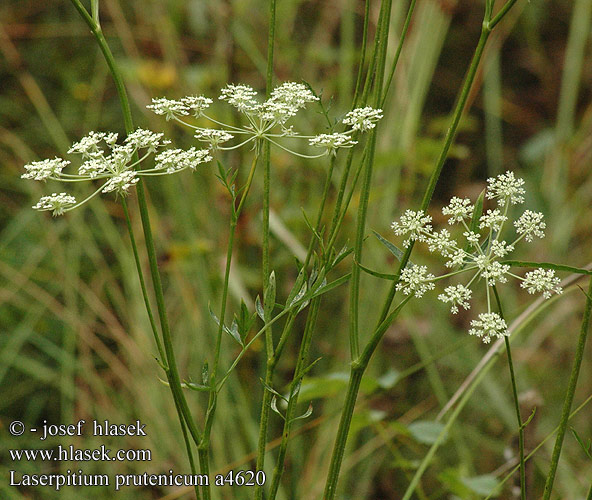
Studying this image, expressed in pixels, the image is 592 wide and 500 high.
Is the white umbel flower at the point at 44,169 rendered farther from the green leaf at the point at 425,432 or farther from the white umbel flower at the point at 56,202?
the green leaf at the point at 425,432

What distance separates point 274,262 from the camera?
74.7 inches

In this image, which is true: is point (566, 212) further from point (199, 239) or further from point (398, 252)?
point (398, 252)

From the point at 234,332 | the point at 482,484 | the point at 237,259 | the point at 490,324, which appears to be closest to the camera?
the point at 490,324

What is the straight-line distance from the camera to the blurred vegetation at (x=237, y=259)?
180 cm

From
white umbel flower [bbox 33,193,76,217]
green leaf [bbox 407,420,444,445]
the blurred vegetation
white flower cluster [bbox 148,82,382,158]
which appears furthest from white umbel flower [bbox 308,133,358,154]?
the blurred vegetation

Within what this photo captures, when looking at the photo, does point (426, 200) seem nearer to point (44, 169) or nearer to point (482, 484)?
point (44, 169)

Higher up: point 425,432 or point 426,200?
point 426,200

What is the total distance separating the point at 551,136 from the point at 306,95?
2.09 m

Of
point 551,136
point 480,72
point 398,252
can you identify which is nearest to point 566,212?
point 551,136

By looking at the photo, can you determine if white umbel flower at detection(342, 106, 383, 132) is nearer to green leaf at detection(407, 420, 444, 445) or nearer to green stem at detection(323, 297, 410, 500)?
green stem at detection(323, 297, 410, 500)

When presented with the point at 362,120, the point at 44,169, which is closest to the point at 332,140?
the point at 362,120

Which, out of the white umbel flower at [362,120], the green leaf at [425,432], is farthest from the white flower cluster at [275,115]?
the green leaf at [425,432]

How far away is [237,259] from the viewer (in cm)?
193

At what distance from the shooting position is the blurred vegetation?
5.89ft
